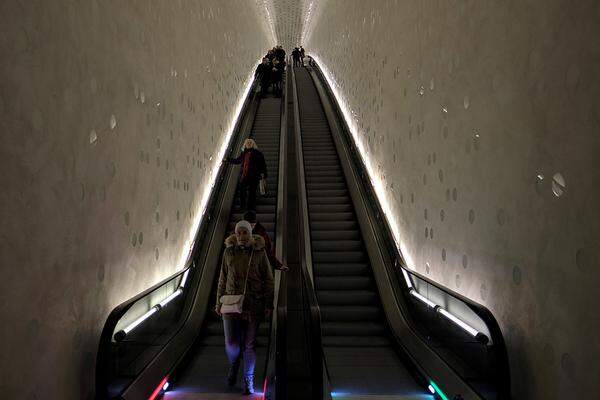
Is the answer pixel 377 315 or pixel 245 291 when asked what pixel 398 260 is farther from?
pixel 245 291

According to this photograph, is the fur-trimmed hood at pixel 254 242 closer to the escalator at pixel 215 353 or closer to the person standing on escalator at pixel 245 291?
the person standing on escalator at pixel 245 291

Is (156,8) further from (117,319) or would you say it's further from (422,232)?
(422,232)

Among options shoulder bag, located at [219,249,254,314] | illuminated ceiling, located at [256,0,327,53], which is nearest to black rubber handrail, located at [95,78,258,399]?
shoulder bag, located at [219,249,254,314]

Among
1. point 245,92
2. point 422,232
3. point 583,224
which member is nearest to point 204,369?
point 422,232

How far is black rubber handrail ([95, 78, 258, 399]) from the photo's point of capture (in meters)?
2.98

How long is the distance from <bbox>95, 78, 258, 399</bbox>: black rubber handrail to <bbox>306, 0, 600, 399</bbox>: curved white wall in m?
2.71

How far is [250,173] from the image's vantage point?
7457 mm

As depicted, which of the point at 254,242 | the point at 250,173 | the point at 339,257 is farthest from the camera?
the point at 250,173

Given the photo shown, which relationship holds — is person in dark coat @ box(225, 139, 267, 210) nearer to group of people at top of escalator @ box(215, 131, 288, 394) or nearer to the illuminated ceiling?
group of people at top of escalator @ box(215, 131, 288, 394)

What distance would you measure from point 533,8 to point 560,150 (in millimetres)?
957

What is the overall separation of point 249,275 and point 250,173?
3896 mm

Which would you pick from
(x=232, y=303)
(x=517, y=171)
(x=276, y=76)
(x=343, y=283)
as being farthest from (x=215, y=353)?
(x=276, y=76)

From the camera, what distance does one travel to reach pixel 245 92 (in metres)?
14.1

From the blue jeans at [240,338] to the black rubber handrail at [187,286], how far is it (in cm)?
75
